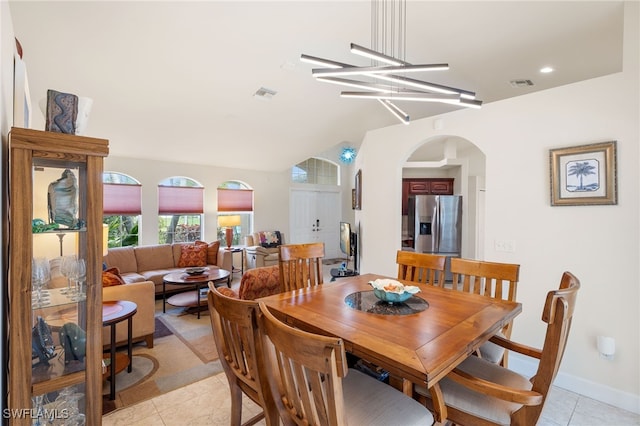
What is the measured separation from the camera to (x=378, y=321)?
1546 millimetres

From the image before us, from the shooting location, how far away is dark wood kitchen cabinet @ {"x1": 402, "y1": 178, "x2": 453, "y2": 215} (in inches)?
253

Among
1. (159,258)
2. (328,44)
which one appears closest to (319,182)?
(159,258)

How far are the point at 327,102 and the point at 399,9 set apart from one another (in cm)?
252

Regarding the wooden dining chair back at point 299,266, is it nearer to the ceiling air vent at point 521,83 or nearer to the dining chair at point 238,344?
the dining chair at point 238,344

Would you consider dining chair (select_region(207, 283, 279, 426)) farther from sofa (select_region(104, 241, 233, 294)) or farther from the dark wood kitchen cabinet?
the dark wood kitchen cabinet

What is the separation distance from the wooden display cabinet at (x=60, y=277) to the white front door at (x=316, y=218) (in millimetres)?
6742

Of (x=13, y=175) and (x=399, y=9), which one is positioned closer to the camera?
(x=13, y=175)

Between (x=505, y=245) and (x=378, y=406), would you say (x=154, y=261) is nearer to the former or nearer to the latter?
(x=378, y=406)

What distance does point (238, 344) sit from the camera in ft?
4.95

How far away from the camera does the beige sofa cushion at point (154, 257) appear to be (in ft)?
16.9

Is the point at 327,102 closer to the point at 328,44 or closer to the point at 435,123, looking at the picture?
the point at 328,44

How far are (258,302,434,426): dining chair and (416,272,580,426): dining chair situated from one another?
19 cm

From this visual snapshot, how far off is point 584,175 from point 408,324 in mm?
2088

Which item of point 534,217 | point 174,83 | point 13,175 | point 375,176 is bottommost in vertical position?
point 534,217
